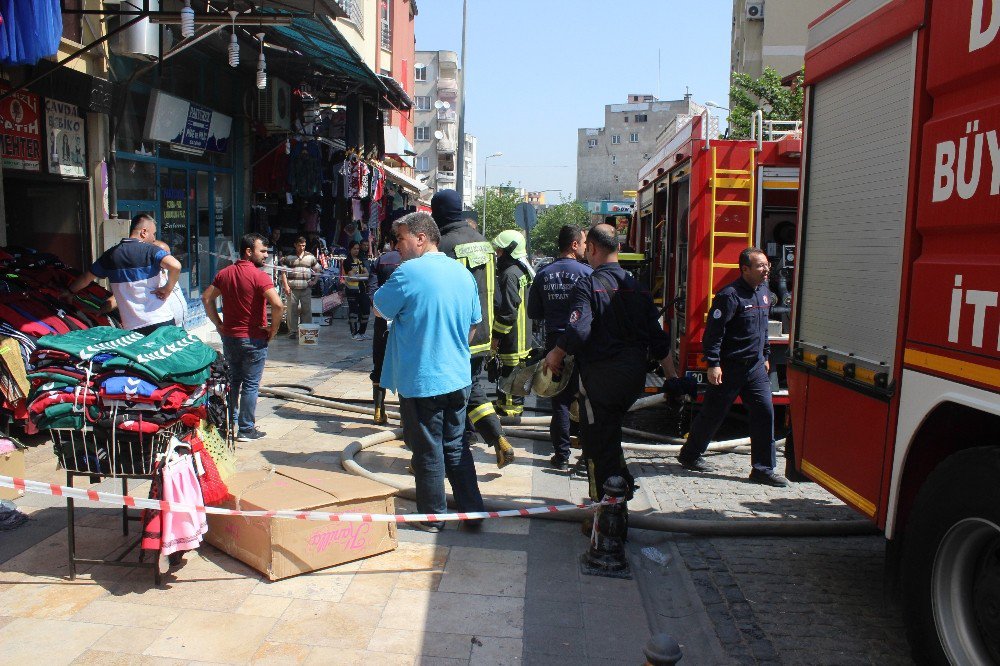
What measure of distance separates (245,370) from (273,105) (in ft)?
29.2

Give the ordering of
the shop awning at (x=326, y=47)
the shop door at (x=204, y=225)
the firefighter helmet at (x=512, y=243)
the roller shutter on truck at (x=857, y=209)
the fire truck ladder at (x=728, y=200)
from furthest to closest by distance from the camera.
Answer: the shop door at (x=204, y=225), the shop awning at (x=326, y=47), the fire truck ladder at (x=728, y=200), the firefighter helmet at (x=512, y=243), the roller shutter on truck at (x=857, y=209)

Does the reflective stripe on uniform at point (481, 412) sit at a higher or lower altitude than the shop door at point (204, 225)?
lower

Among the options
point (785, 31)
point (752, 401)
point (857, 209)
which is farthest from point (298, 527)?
point (785, 31)

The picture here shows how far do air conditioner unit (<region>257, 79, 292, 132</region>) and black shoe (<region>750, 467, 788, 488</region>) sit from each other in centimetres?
1113

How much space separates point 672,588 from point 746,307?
2595 millimetres

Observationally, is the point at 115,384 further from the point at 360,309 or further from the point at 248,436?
the point at 360,309

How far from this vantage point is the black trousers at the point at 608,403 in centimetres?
498

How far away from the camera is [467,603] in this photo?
4.16 m

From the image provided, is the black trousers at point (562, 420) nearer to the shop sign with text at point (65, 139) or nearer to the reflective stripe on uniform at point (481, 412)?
the reflective stripe on uniform at point (481, 412)

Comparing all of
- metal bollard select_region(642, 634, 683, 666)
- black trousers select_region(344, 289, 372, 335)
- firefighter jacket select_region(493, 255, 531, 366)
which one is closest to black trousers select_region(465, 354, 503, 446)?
firefighter jacket select_region(493, 255, 531, 366)

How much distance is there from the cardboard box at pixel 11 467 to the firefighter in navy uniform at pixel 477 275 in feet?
9.20

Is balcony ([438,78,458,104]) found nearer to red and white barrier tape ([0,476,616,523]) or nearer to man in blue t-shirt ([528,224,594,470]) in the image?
man in blue t-shirt ([528,224,594,470])

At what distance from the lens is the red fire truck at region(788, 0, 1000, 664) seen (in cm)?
295

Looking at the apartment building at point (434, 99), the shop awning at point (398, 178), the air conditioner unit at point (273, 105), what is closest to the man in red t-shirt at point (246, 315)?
the air conditioner unit at point (273, 105)
